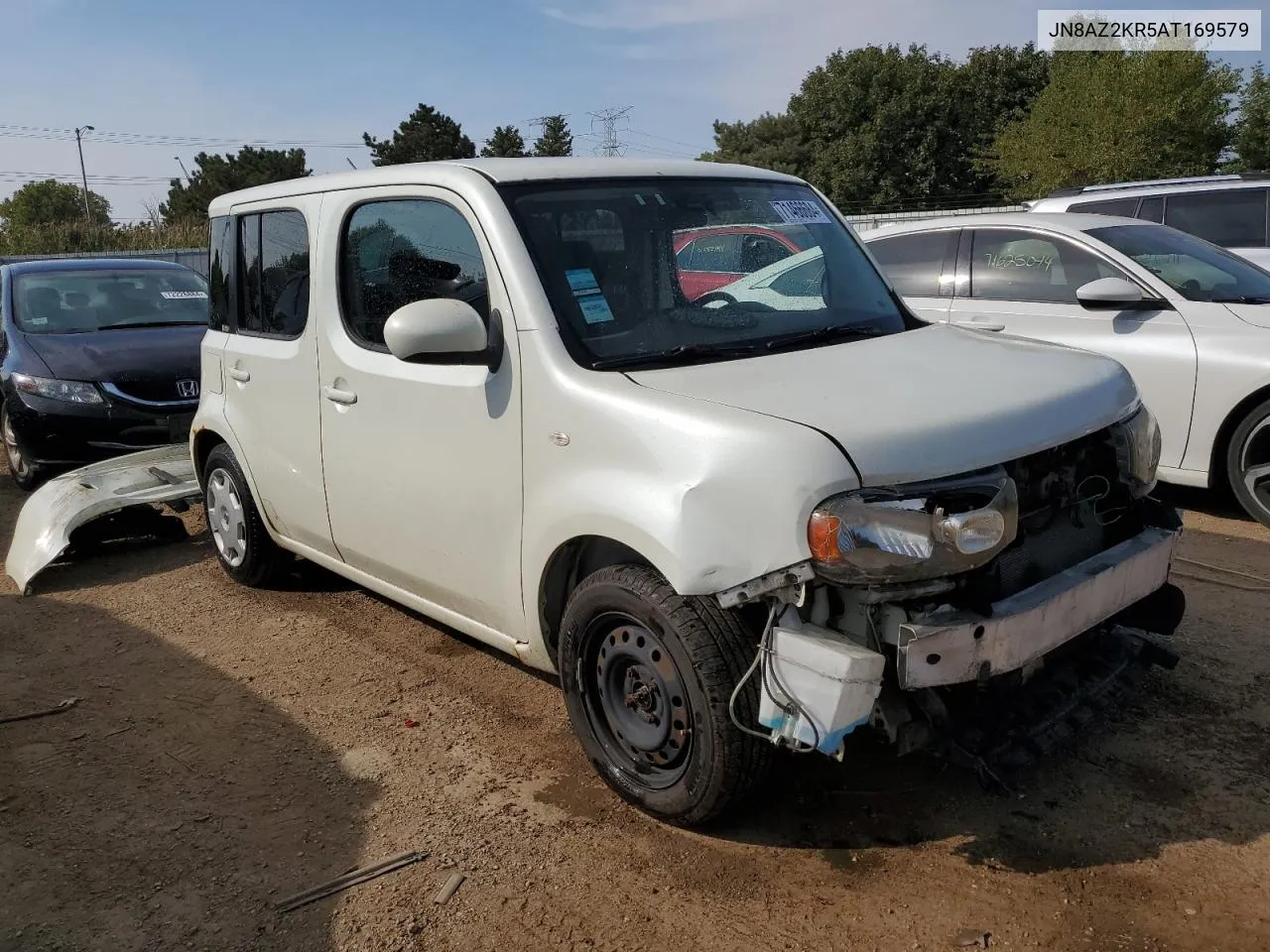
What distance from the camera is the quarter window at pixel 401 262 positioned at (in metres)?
3.44

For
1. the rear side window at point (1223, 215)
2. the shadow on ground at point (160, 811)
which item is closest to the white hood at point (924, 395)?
the shadow on ground at point (160, 811)

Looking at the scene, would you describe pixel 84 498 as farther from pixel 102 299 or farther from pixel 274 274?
pixel 102 299

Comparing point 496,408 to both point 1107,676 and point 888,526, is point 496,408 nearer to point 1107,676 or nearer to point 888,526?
point 888,526

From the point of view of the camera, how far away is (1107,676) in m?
3.18

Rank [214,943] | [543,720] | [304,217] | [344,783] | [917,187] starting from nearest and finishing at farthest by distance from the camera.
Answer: [214,943] → [344,783] → [543,720] → [304,217] → [917,187]

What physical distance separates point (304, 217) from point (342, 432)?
96 centimetres

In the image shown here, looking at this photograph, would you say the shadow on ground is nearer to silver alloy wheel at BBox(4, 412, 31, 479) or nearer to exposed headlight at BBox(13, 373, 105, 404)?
exposed headlight at BBox(13, 373, 105, 404)

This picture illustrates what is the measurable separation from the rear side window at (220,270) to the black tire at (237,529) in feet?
2.15

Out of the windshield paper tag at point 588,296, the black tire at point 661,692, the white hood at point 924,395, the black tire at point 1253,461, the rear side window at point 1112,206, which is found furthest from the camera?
the rear side window at point 1112,206

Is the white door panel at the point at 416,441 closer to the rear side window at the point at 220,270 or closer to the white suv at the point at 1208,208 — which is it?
the rear side window at the point at 220,270

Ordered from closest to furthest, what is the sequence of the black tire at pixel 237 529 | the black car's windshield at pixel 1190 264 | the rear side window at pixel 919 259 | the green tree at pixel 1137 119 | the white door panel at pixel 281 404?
the white door panel at pixel 281 404 < the black tire at pixel 237 529 < the black car's windshield at pixel 1190 264 < the rear side window at pixel 919 259 < the green tree at pixel 1137 119

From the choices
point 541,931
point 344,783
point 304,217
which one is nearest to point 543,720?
point 344,783

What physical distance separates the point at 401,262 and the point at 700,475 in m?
1.72

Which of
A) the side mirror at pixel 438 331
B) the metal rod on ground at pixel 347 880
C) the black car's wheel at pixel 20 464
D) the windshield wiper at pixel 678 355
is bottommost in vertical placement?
the metal rod on ground at pixel 347 880
